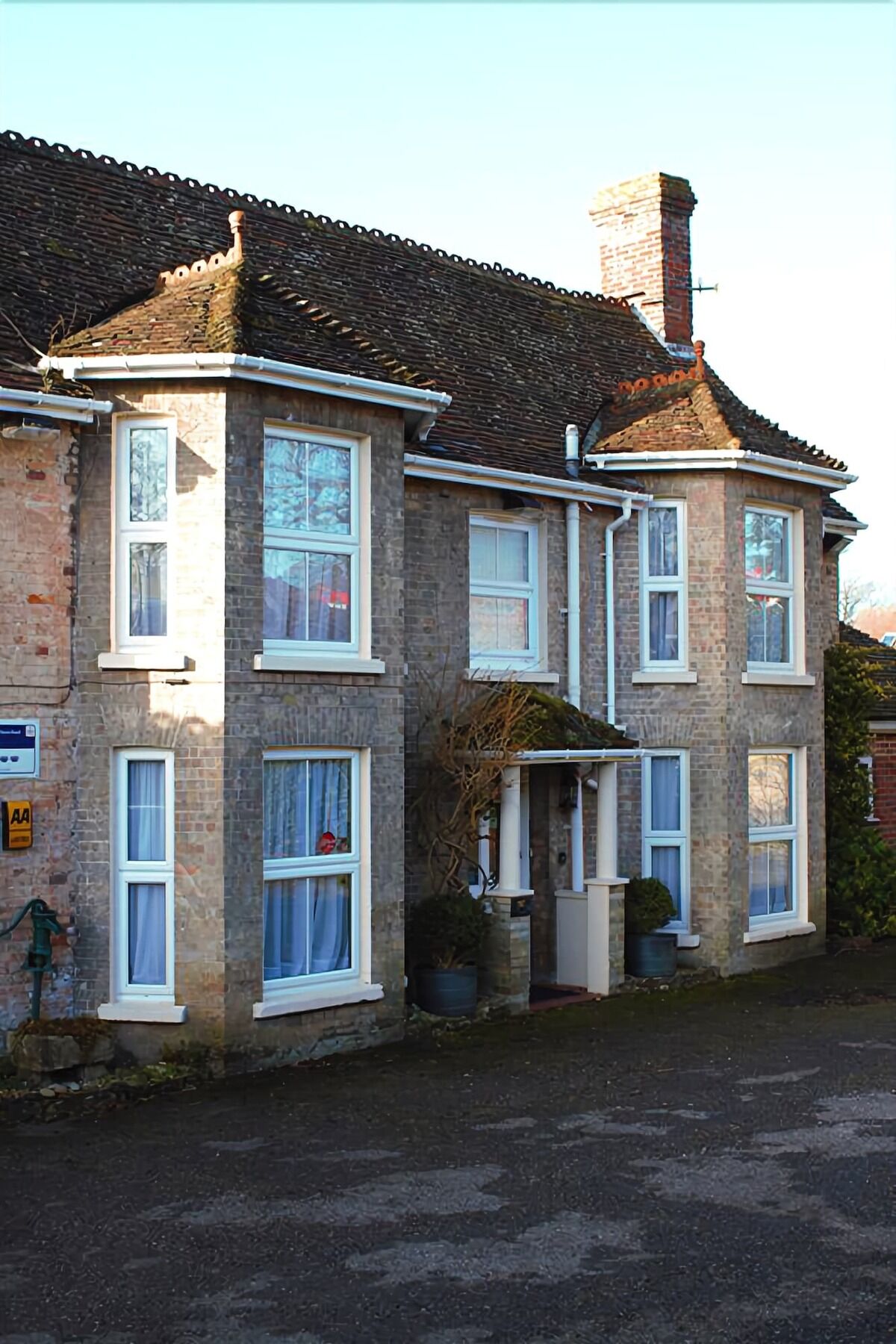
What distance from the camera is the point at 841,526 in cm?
2069

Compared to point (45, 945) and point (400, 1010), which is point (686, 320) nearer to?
point (400, 1010)

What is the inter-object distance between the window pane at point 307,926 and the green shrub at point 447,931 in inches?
44.2

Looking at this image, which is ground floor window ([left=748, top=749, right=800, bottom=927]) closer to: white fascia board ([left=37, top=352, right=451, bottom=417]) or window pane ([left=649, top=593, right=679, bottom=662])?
window pane ([left=649, top=593, right=679, bottom=662])

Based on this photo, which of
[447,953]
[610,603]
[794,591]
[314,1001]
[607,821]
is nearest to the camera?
[314,1001]

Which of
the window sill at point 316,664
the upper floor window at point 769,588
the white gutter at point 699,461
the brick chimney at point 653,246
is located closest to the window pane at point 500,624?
the white gutter at point 699,461

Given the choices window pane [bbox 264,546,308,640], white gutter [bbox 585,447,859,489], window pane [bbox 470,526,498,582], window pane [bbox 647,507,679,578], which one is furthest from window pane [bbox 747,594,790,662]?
window pane [bbox 264,546,308,640]

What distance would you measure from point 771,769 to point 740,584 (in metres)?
2.26

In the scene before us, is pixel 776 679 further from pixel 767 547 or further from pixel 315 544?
pixel 315 544

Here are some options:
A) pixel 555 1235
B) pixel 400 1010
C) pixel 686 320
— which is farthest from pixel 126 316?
pixel 686 320

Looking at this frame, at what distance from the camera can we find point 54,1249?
7.84 meters

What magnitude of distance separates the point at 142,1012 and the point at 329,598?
3829mm

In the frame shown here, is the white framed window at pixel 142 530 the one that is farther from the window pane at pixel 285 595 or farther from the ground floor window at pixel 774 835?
the ground floor window at pixel 774 835

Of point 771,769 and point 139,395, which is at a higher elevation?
point 139,395

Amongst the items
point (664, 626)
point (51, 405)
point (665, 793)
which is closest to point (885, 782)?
point (665, 793)
